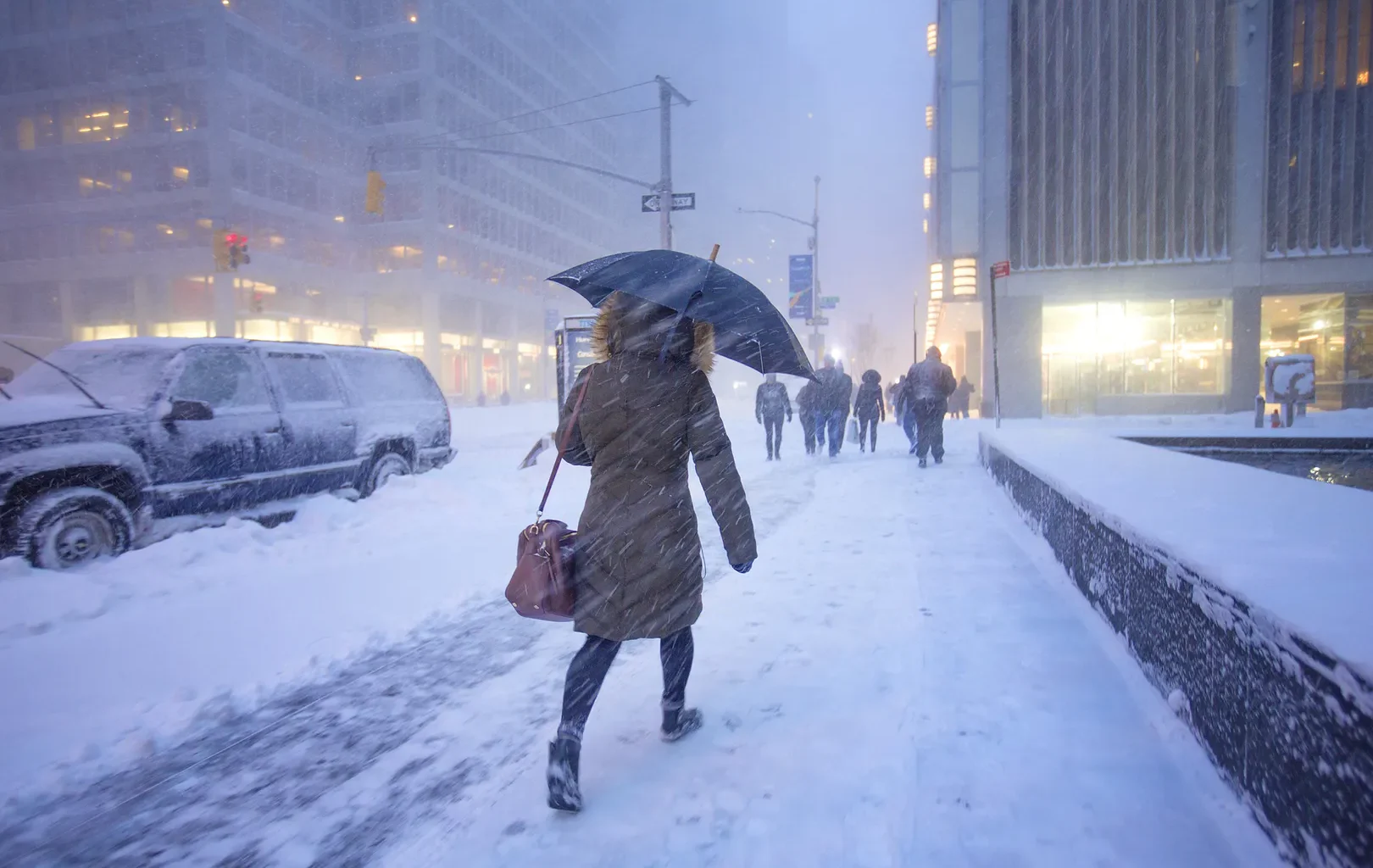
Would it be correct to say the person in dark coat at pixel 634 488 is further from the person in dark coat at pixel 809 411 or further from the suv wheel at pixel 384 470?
the person in dark coat at pixel 809 411

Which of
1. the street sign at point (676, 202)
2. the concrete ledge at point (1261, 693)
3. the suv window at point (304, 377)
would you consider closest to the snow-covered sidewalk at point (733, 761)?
the concrete ledge at point (1261, 693)

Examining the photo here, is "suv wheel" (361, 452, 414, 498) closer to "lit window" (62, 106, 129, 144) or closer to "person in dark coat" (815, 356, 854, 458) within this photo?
"person in dark coat" (815, 356, 854, 458)

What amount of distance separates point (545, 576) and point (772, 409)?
11491 mm

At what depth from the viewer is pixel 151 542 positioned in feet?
21.2

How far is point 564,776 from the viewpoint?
2.67 m

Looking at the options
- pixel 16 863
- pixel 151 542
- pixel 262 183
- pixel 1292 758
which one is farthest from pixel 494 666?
pixel 262 183

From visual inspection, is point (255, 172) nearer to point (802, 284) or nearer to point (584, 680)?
point (802, 284)

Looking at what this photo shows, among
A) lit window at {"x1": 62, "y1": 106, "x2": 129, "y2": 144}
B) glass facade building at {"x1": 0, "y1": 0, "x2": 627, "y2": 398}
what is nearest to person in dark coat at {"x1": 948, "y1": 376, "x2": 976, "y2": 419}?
glass facade building at {"x1": 0, "y1": 0, "x2": 627, "y2": 398}

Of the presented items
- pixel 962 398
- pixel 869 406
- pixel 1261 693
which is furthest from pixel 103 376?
pixel 962 398

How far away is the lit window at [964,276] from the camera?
27094 millimetres

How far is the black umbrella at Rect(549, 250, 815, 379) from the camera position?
2705 millimetres

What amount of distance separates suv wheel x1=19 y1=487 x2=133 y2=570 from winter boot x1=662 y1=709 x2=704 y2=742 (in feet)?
17.3

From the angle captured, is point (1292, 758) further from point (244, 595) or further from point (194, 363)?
point (194, 363)

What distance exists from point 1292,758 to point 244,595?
19.1 ft
